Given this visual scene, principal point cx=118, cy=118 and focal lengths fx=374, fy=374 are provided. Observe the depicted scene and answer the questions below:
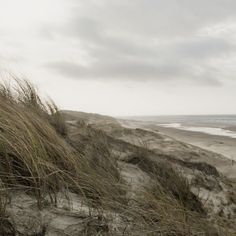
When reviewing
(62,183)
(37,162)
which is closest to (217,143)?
(62,183)

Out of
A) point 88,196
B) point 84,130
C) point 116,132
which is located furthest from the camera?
point 116,132

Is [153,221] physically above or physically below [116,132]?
below

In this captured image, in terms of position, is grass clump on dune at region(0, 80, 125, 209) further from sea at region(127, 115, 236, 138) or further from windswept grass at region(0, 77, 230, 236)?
sea at region(127, 115, 236, 138)

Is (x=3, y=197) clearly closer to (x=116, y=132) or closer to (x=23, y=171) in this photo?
(x=23, y=171)

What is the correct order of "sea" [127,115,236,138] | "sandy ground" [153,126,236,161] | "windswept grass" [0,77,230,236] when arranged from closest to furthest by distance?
"windswept grass" [0,77,230,236] → "sandy ground" [153,126,236,161] → "sea" [127,115,236,138]

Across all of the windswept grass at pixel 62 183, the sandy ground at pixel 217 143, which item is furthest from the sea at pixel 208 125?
the windswept grass at pixel 62 183

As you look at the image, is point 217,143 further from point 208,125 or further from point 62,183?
point 208,125

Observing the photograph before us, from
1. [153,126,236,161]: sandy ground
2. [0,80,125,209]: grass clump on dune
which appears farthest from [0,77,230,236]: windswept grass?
[153,126,236,161]: sandy ground

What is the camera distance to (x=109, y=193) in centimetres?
270

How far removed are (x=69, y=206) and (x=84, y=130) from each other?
7.32ft

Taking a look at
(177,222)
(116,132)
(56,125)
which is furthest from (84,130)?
(177,222)

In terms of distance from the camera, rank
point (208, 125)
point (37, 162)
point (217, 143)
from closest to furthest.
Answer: point (37, 162)
point (217, 143)
point (208, 125)

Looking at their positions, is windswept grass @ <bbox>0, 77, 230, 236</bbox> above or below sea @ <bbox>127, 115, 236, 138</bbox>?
above

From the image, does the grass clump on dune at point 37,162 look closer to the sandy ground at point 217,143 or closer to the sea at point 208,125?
the sandy ground at point 217,143
